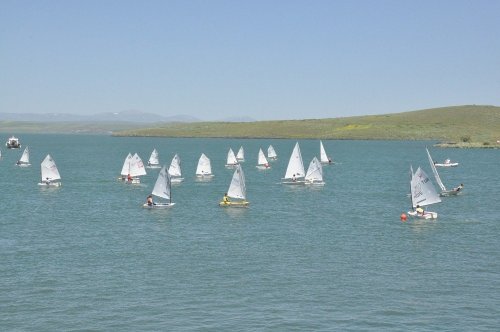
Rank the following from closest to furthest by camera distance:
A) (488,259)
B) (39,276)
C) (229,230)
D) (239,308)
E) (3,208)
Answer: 1. (239,308)
2. (39,276)
3. (488,259)
4. (229,230)
5. (3,208)

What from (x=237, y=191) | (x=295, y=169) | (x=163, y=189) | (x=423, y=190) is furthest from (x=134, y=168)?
(x=423, y=190)

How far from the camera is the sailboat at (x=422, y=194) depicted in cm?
7144

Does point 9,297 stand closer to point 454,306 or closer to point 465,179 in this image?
point 454,306

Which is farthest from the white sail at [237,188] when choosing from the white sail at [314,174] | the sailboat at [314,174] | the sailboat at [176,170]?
the sailboat at [176,170]

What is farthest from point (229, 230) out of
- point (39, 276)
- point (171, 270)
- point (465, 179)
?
point (465, 179)

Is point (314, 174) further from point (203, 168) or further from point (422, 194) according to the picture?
point (422, 194)

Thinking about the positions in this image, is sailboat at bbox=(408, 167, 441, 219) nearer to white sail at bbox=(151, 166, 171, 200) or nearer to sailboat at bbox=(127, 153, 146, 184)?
white sail at bbox=(151, 166, 171, 200)

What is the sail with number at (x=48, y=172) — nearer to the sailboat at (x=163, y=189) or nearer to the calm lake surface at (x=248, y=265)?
the calm lake surface at (x=248, y=265)

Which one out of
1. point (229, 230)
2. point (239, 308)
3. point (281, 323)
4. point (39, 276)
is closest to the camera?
point (281, 323)

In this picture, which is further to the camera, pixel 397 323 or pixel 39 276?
pixel 39 276

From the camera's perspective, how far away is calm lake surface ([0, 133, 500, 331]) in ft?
123

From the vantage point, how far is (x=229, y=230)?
64.2 m

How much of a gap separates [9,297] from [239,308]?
13.8 meters

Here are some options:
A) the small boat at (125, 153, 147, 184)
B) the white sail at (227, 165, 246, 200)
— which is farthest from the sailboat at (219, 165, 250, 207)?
the small boat at (125, 153, 147, 184)
